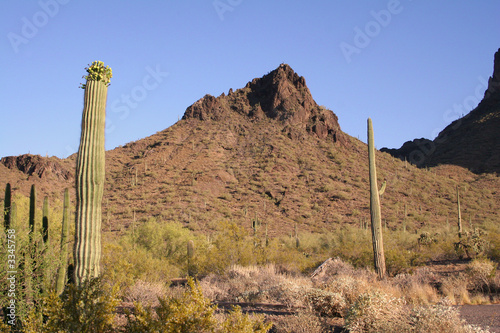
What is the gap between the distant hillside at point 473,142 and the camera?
5212 centimetres

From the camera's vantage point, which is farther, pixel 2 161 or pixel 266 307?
pixel 2 161

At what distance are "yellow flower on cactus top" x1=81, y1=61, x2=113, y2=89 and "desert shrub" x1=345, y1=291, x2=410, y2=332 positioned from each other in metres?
5.74

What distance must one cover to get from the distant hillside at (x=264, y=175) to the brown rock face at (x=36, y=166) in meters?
0.12

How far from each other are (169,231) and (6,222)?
14913 millimetres

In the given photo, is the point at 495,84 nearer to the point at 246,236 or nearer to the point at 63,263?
the point at 246,236

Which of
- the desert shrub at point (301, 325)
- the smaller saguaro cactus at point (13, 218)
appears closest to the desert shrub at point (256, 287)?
the desert shrub at point (301, 325)

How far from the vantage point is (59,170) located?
43156mm

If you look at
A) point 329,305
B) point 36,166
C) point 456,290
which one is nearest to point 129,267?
point 329,305

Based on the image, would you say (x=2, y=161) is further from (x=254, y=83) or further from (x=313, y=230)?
(x=254, y=83)

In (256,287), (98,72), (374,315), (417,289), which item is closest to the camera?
(374,315)

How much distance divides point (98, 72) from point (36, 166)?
38.8 meters

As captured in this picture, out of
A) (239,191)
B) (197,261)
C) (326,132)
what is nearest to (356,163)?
(326,132)

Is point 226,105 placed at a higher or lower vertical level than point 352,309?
higher

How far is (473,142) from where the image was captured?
55.8 m
